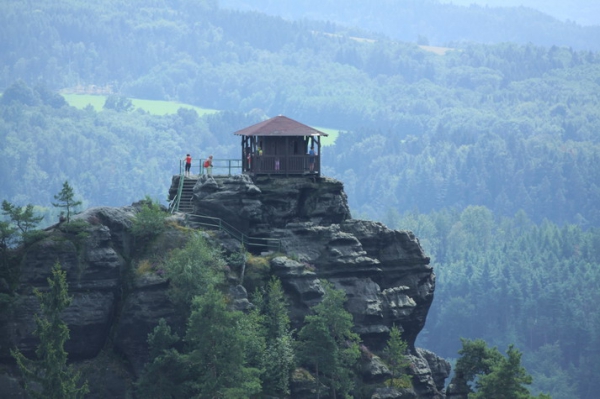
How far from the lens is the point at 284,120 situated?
94562 millimetres

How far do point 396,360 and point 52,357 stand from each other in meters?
21.4

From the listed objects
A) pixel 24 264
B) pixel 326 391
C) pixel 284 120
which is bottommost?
pixel 326 391

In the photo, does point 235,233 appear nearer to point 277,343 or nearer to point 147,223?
point 147,223

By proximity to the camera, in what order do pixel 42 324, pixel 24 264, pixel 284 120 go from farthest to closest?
1. pixel 284 120
2. pixel 24 264
3. pixel 42 324

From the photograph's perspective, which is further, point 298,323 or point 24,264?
point 298,323

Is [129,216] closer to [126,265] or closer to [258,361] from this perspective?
[126,265]

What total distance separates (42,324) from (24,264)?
5964 millimetres

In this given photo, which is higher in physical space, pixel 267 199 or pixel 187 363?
pixel 267 199

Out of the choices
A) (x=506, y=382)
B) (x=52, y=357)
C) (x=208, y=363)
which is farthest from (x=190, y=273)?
(x=506, y=382)

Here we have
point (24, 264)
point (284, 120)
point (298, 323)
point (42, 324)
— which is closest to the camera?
point (42, 324)

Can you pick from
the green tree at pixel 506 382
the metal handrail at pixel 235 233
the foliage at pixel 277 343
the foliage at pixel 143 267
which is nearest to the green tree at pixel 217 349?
the foliage at pixel 277 343

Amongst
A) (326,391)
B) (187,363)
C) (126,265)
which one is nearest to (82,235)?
(126,265)

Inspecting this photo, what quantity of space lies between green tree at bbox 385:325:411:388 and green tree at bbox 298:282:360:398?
8.48 feet

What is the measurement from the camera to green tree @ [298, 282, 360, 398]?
8562 cm
